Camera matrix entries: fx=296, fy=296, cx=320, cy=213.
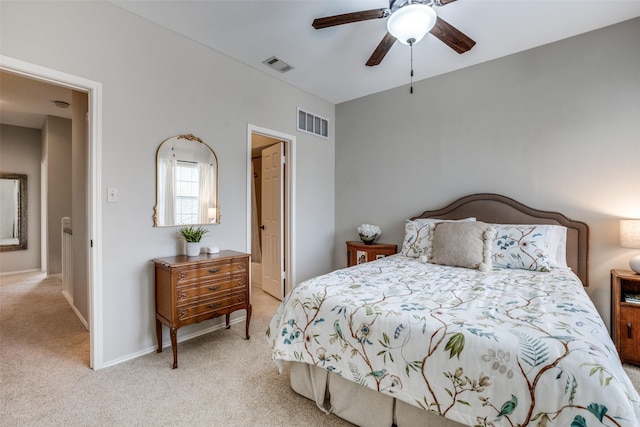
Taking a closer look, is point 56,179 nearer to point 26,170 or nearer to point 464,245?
point 26,170

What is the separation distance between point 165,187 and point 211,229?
0.59 m

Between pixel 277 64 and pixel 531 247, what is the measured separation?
118 inches

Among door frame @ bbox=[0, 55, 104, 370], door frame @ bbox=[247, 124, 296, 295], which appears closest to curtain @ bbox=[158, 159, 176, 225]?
door frame @ bbox=[0, 55, 104, 370]

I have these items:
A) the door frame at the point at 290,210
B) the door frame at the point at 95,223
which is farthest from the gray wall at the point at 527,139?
the door frame at the point at 95,223

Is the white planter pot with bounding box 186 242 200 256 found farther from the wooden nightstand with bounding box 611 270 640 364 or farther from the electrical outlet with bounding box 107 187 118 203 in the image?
the wooden nightstand with bounding box 611 270 640 364

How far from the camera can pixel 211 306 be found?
2496 millimetres

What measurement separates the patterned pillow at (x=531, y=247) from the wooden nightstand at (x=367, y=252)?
1.29m

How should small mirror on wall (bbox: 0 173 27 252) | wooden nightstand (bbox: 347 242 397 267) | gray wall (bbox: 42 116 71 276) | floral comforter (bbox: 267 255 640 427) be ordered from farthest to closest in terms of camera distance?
small mirror on wall (bbox: 0 173 27 252) → gray wall (bbox: 42 116 71 276) → wooden nightstand (bbox: 347 242 397 267) → floral comforter (bbox: 267 255 640 427)

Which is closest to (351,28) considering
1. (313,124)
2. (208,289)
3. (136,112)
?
(313,124)

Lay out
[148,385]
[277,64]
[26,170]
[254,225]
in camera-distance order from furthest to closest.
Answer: [254,225]
[26,170]
[277,64]
[148,385]

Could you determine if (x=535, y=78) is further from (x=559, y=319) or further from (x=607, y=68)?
(x=559, y=319)

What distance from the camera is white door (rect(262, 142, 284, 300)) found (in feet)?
12.8

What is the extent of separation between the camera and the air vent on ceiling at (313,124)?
3.93 m

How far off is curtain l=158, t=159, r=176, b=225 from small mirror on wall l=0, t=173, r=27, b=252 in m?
4.56
